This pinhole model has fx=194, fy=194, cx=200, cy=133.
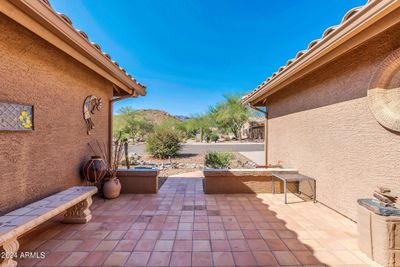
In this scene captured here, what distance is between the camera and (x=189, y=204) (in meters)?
4.19

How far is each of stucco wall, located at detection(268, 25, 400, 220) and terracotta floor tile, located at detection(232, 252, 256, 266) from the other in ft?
7.15

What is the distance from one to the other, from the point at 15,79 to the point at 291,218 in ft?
15.6

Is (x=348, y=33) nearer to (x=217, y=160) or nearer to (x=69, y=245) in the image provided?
(x=69, y=245)

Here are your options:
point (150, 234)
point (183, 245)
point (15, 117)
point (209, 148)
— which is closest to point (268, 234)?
point (183, 245)

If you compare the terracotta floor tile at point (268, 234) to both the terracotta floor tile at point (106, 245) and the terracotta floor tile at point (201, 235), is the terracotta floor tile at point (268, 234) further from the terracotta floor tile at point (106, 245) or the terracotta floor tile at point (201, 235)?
the terracotta floor tile at point (106, 245)

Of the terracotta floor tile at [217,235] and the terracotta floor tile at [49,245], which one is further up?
the terracotta floor tile at [217,235]

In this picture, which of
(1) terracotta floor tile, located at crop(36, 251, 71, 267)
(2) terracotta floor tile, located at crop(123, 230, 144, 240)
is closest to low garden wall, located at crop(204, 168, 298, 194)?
(2) terracotta floor tile, located at crop(123, 230, 144, 240)

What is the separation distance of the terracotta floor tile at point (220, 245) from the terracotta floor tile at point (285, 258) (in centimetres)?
59

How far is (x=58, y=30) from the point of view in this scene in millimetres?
2424

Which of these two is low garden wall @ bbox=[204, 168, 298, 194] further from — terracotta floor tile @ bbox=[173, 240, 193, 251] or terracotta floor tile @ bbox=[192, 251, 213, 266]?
terracotta floor tile @ bbox=[192, 251, 213, 266]

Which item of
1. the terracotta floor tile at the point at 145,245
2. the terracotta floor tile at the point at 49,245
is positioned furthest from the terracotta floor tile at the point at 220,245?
the terracotta floor tile at the point at 49,245

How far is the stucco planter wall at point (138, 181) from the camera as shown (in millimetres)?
4895

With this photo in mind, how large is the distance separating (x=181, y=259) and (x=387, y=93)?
3587mm

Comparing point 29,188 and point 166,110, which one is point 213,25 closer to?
point 29,188
